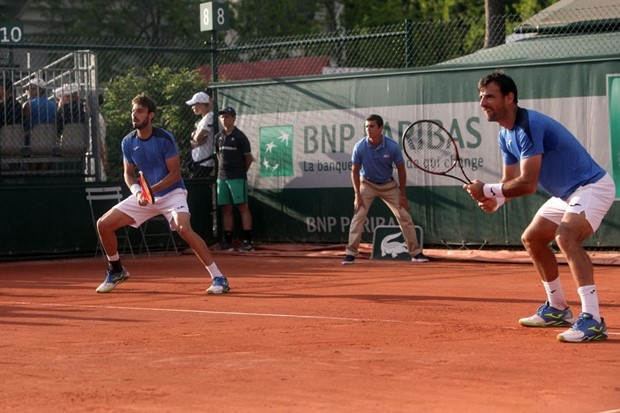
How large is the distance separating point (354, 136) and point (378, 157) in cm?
192

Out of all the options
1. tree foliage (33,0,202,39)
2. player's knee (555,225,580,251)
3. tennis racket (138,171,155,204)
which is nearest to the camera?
player's knee (555,225,580,251)

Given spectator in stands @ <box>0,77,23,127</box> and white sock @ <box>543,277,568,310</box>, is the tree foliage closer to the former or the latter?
spectator in stands @ <box>0,77,23,127</box>

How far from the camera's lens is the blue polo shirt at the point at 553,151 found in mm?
8359

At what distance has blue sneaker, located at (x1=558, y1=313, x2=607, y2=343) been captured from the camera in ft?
27.0

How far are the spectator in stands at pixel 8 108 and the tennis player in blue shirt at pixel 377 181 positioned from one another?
467 centimetres

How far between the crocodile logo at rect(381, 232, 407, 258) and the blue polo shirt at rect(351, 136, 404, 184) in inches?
42.6

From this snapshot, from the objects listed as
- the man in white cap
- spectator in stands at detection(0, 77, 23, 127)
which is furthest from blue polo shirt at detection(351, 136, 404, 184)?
spectator in stands at detection(0, 77, 23, 127)

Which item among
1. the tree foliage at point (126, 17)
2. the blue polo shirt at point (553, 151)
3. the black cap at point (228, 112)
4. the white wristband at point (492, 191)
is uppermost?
the tree foliage at point (126, 17)

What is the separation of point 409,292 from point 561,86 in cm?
469

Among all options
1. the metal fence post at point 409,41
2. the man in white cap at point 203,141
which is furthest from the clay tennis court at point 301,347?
the man in white cap at point 203,141

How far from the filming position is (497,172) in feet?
52.1

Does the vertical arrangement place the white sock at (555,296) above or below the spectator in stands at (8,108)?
below

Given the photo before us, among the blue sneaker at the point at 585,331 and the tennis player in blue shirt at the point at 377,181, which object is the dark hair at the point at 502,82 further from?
the tennis player in blue shirt at the point at 377,181

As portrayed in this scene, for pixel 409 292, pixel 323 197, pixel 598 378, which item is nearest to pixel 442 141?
pixel 323 197
